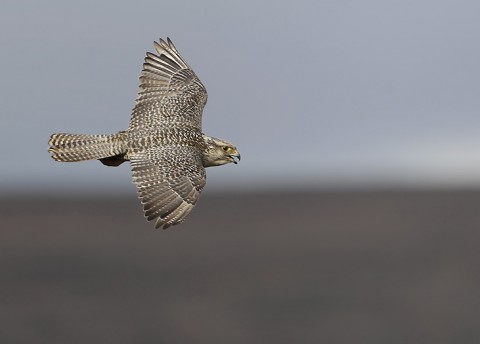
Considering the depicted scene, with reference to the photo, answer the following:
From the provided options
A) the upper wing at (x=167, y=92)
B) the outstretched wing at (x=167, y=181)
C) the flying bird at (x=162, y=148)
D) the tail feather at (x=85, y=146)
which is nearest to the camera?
the outstretched wing at (x=167, y=181)

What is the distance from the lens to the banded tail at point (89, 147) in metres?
19.3

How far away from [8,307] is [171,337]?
536cm

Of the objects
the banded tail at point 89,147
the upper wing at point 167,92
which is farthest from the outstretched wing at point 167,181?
the upper wing at point 167,92

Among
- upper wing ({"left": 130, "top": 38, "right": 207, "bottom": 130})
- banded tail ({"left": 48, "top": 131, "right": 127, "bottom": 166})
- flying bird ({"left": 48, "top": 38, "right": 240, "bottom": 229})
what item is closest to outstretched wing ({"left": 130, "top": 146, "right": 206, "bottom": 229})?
flying bird ({"left": 48, "top": 38, "right": 240, "bottom": 229})

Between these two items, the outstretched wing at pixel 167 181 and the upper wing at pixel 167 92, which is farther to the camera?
the upper wing at pixel 167 92

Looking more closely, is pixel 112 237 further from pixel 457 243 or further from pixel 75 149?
pixel 75 149

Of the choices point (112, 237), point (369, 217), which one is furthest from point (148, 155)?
point (369, 217)

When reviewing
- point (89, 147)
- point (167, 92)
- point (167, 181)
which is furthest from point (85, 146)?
point (167, 92)

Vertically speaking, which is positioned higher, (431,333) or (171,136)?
(431,333)

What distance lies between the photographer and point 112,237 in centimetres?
5288

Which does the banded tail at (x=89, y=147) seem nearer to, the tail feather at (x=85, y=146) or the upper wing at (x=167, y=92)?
the tail feather at (x=85, y=146)

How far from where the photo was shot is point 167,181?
1895cm

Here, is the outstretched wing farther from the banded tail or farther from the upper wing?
the upper wing

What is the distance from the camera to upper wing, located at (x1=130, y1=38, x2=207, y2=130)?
799 inches
